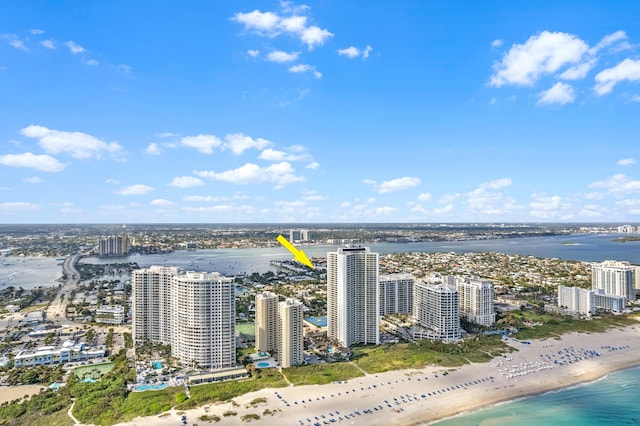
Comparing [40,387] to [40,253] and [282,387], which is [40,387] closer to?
[282,387]

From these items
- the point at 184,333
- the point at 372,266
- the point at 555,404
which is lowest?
the point at 555,404

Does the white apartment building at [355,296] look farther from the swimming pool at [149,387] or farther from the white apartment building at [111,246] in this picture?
the white apartment building at [111,246]

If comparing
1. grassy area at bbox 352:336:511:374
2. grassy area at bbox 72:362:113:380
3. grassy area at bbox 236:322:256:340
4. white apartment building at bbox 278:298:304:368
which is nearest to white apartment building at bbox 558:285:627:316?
grassy area at bbox 352:336:511:374

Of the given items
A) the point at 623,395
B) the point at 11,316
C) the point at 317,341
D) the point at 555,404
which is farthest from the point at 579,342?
the point at 11,316

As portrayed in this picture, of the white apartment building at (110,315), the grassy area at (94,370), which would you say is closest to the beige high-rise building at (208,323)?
the grassy area at (94,370)

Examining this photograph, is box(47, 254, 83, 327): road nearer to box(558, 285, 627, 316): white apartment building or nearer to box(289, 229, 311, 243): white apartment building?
box(558, 285, 627, 316): white apartment building
